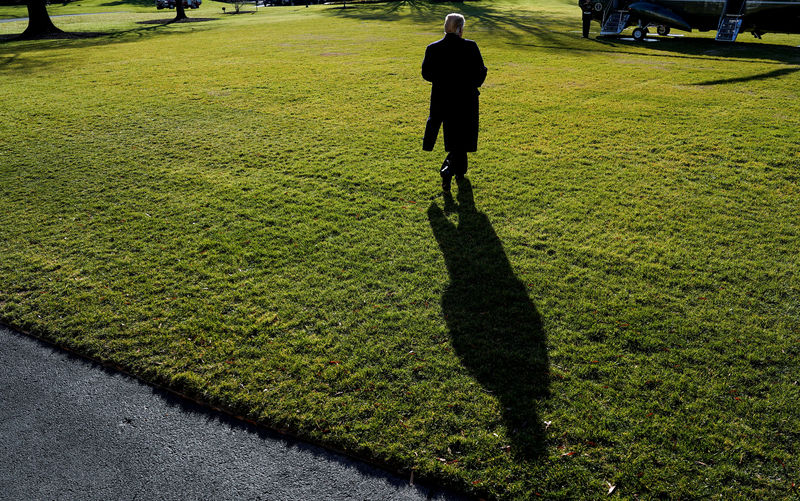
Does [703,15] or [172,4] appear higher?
[172,4]

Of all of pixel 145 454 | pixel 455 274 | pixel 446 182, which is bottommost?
pixel 145 454

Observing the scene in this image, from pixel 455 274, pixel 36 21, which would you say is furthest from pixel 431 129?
pixel 36 21

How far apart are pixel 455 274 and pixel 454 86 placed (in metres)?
2.75

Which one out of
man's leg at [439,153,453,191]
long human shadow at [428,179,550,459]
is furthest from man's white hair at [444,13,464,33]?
long human shadow at [428,179,550,459]

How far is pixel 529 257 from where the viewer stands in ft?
17.7

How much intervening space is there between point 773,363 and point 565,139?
579cm

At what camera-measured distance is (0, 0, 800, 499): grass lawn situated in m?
3.40

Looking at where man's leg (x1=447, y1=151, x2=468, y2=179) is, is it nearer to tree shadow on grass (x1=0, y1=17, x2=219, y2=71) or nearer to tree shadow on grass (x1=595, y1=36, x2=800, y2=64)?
tree shadow on grass (x1=595, y1=36, x2=800, y2=64)

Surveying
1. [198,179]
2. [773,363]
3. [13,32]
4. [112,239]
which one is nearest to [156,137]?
[198,179]

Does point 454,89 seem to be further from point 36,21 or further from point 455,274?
point 36,21

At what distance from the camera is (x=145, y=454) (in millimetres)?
3283

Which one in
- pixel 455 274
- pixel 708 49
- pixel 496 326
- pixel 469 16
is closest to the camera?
pixel 496 326

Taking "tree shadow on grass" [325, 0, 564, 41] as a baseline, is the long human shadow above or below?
below

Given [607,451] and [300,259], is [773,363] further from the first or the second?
[300,259]
